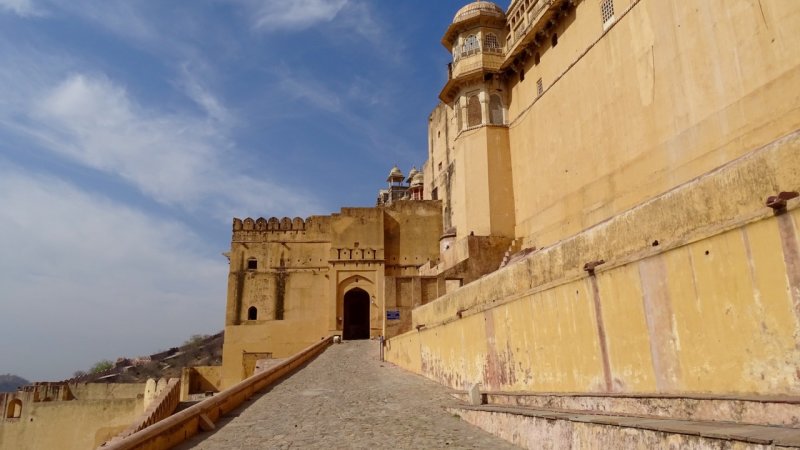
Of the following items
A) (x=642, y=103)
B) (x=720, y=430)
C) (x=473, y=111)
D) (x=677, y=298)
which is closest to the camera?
(x=720, y=430)

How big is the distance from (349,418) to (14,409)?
64.0 ft

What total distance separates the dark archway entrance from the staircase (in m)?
19.7

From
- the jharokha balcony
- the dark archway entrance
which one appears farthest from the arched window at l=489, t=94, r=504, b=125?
the dark archway entrance

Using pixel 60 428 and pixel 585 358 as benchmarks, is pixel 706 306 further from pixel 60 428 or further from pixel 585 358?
pixel 60 428

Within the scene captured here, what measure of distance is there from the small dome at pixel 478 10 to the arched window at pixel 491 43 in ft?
2.01

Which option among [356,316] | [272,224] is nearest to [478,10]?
[272,224]

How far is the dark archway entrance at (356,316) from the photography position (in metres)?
25.5

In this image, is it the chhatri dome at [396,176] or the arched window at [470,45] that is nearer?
the arched window at [470,45]

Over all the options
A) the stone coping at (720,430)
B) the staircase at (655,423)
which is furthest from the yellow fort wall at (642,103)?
the stone coping at (720,430)

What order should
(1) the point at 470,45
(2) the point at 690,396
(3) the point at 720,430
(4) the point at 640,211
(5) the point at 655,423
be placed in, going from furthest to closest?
(1) the point at 470,45, (4) the point at 640,211, (2) the point at 690,396, (5) the point at 655,423, (3) the point at 720,430

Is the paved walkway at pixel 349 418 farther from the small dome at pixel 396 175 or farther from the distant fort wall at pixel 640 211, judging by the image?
the small dome at pixel 396 175

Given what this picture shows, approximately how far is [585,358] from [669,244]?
5.69 ft

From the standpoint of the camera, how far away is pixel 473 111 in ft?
55.9

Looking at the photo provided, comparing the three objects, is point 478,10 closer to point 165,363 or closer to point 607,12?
point 607,12
